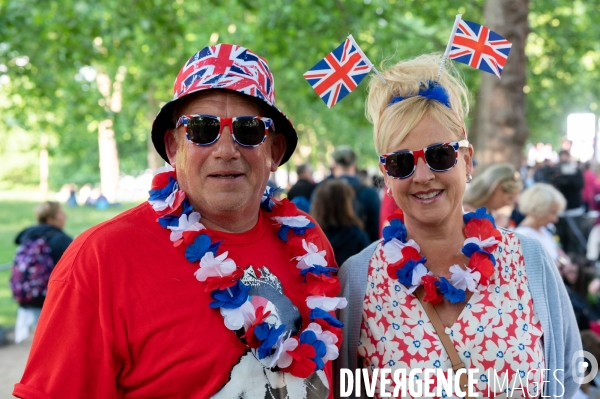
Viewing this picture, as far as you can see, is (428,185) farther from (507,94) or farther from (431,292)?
(507,94)

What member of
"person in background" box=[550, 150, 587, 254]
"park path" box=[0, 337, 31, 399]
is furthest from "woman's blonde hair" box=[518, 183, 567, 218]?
→ "park path" box=[0, 337, 31, 399]

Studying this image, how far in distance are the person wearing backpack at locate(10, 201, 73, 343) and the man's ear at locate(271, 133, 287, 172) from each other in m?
4.72

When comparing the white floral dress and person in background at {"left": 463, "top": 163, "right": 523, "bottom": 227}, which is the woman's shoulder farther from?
person in background at {"left": 463, "top": 163, "right": 523, "bottom": 227}

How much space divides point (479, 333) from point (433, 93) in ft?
3.04

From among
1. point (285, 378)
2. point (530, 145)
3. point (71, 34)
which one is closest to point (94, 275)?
point (285, 378)

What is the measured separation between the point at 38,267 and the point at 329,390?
198 inches

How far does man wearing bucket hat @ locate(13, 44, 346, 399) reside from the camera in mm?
1906

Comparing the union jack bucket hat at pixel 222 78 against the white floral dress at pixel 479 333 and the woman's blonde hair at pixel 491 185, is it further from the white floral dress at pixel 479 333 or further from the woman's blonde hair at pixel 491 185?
the woman's blonde hair at pixel 491 185

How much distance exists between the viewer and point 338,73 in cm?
266

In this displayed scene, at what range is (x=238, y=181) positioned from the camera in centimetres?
224

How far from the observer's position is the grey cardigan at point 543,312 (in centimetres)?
240

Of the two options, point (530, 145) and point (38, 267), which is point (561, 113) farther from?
point (38, 267)

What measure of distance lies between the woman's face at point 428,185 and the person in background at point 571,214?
24.3 ft

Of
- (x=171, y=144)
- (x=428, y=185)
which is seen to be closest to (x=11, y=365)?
(x=171, y=144)
